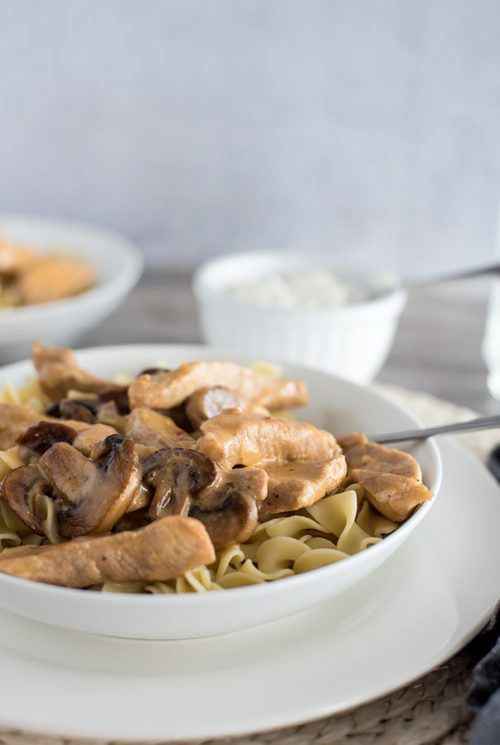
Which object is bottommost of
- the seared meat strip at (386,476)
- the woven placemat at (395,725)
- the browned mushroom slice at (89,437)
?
the woven placemat at (395,725)

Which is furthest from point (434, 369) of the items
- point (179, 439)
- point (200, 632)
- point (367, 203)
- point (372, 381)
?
point (200, 632)

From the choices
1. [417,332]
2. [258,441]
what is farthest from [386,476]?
[417,332]

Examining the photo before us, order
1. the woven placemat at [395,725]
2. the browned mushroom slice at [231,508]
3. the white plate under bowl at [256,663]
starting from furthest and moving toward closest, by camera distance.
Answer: the browned mushroom slice at [231,508], the woven placemat at [395,725], the white plate under bowl at [256,663]

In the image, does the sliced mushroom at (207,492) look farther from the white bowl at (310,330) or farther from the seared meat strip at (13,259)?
the seared meat strip at (13,259)

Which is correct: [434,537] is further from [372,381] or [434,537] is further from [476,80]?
[476,80]

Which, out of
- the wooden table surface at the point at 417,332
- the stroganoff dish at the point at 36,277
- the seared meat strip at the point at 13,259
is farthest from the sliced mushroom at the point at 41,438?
the seared meat strip at the point at 13,259

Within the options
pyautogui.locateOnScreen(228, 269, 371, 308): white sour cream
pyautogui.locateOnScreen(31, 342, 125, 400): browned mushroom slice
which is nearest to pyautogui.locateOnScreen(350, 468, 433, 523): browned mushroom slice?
pyautogui.locateOnScreen(31, 342, 125, 400): browned mushroom slice

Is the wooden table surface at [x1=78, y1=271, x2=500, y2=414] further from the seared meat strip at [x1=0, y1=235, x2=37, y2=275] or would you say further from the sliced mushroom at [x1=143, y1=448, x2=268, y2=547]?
the sliced mushroom at [x1=143, y1=448, x2=268, y2=547]
